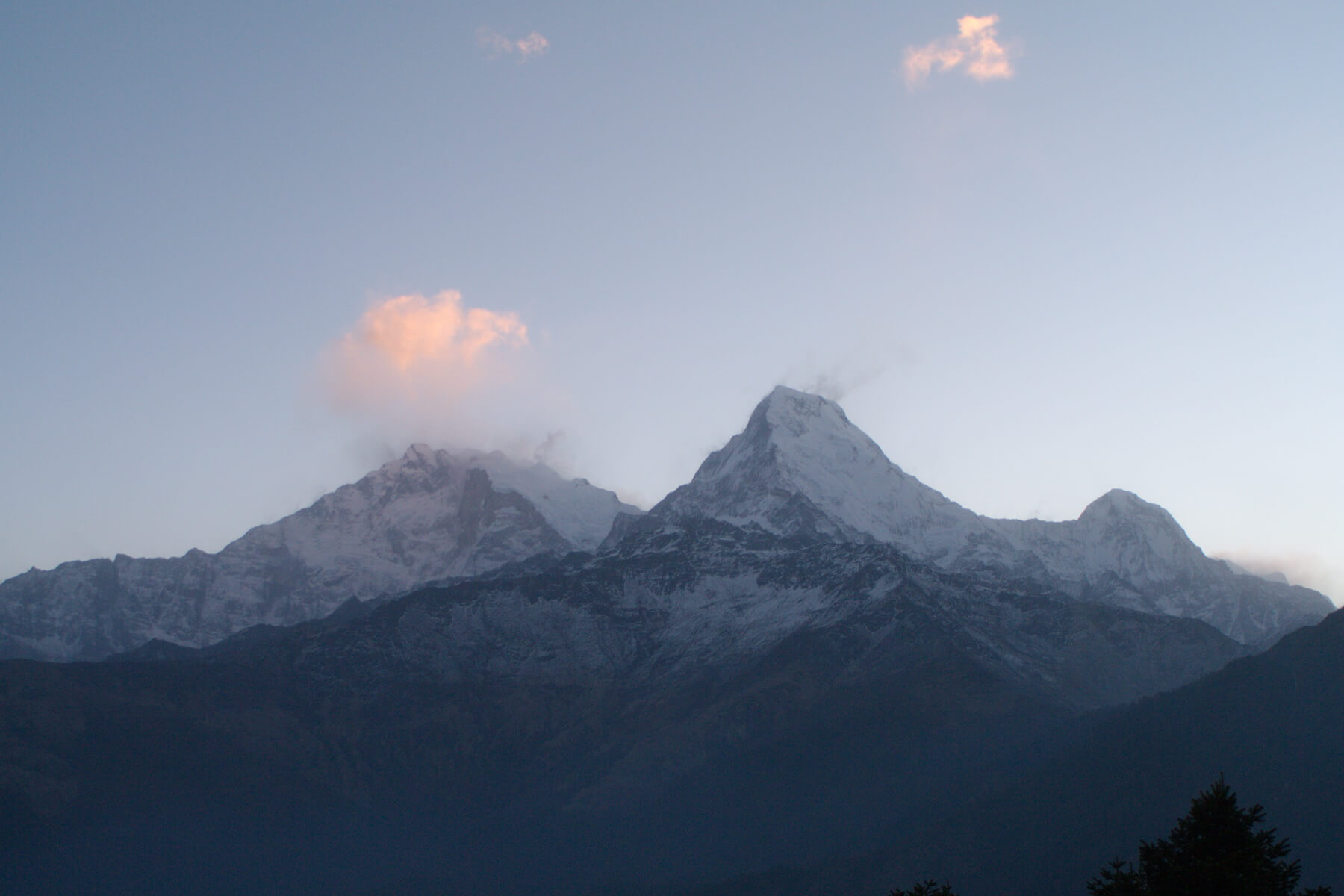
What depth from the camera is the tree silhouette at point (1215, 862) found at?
4059cm

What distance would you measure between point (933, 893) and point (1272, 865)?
10.4m

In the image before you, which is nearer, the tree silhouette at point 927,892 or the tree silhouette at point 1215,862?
the tree silhouette at point 1215,862

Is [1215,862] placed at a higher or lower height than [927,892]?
higher

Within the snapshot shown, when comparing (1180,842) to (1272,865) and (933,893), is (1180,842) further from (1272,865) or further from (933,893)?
(933,893)

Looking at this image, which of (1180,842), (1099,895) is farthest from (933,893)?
(1180,842)

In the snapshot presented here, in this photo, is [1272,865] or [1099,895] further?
[1099,895]

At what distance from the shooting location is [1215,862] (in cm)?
4062

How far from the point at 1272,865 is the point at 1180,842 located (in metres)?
2.77

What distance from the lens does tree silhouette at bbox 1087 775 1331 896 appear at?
40.6 meters

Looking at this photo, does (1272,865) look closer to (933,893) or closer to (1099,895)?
(1099,895)

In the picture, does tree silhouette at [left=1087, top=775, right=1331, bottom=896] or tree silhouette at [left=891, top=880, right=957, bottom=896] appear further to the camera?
tree silhouette at [left=891, top=880, right=957, bottom=896]

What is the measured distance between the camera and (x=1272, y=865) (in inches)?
1628

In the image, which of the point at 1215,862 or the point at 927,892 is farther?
the point at 927,892
